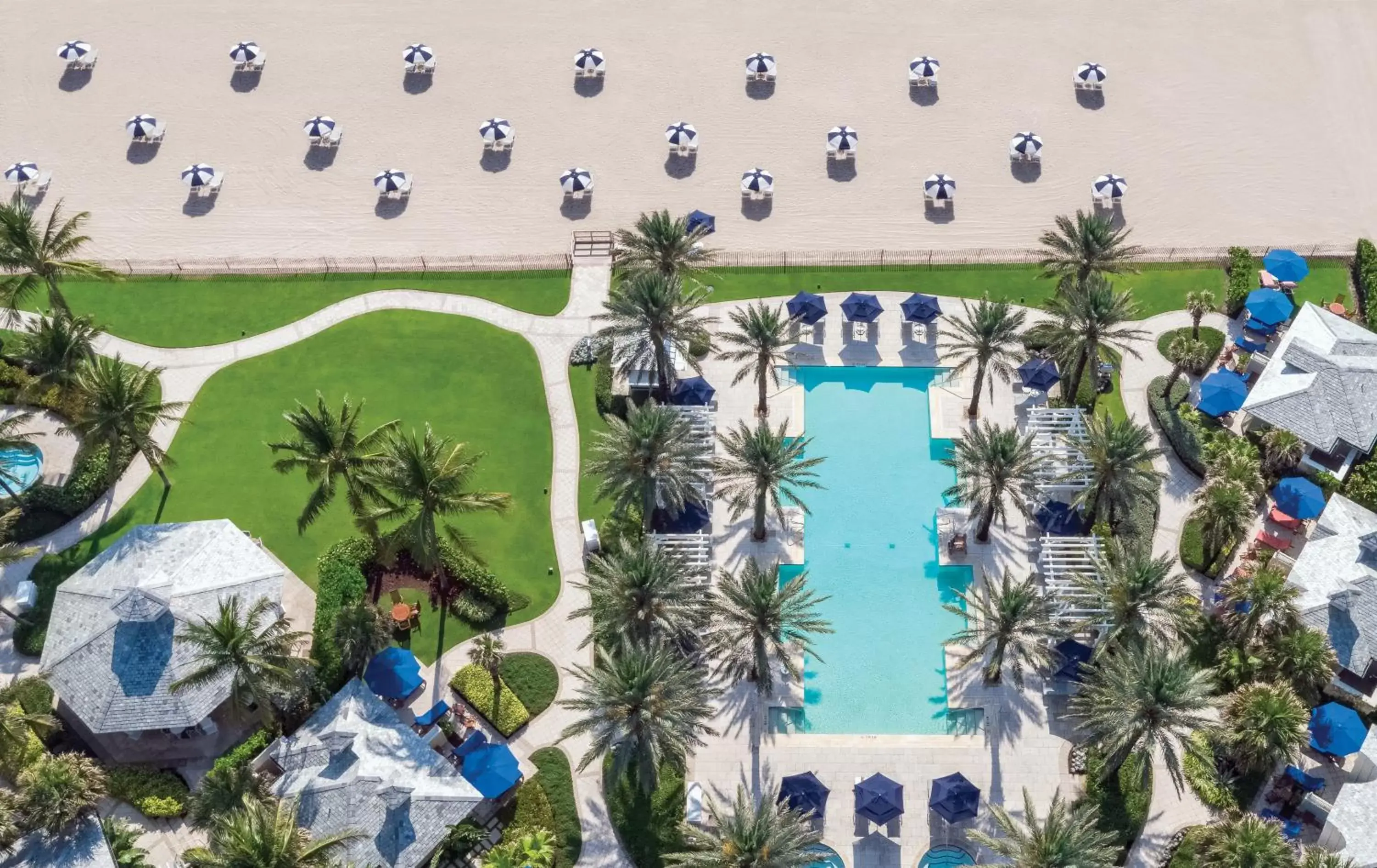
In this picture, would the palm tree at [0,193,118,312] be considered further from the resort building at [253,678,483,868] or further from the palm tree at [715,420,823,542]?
the palm tree at [715,420,823,542]

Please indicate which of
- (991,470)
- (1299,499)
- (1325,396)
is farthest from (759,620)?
(1325,396)

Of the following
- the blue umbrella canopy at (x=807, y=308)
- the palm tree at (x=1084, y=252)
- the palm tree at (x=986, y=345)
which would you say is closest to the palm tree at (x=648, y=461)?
the blue umbrella canopy at (x=807, y=308)

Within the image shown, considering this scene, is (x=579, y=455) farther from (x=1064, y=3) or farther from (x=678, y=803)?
(x=1064, y=3)

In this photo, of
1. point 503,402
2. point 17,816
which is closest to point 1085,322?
point 503,402

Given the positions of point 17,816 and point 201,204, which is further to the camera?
point 201,204

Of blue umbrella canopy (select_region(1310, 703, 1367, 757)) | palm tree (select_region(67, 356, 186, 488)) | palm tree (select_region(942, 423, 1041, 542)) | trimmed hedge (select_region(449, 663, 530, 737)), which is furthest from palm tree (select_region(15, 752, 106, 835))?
blue umbrella canopy (select_region(1310, 703, 1367, 757))

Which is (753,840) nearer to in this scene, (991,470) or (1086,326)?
(991,470)

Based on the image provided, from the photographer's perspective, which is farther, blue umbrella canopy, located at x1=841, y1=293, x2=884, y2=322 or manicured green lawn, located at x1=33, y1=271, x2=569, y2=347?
manicured green lawn, located at x1=33, y1=271, x2=569, y2=347
